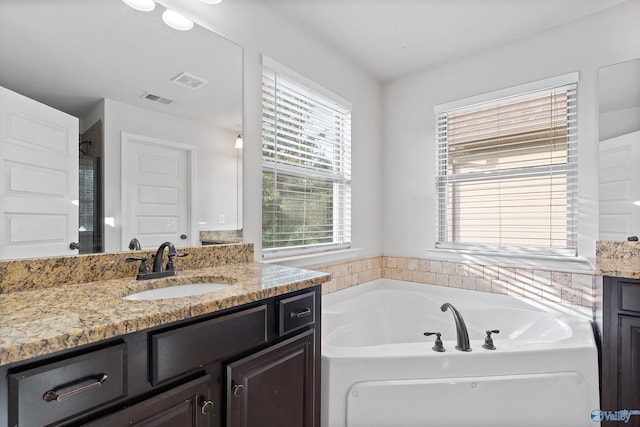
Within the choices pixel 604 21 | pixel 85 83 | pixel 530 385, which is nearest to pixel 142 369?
pixel 85 83

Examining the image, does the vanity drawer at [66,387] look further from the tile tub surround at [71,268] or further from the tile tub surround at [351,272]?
the tile tub surround at [351,272]

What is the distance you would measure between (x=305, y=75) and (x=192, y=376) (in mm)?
2117

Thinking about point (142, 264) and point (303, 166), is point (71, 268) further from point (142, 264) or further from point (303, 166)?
point (303, 166)

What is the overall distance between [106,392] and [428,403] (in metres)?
1.40

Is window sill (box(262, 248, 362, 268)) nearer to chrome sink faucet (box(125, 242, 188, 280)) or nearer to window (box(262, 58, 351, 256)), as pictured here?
window (box(262, 58, 351, 256))

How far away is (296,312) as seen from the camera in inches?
53.4

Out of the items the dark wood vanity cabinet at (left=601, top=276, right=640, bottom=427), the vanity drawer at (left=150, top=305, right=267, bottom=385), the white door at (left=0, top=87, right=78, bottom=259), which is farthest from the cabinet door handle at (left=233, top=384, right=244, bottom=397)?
the dark wood vanity cabinet at (left=601, top=276, right=640, bottom=427)

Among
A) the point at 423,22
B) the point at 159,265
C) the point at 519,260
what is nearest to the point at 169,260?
the point at 159,265

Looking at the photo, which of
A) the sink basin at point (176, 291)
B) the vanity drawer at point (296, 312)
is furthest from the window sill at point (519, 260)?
the sink basin at point (176, 291)

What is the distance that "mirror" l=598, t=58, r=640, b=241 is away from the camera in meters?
2.05

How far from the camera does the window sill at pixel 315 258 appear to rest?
218 centimetres

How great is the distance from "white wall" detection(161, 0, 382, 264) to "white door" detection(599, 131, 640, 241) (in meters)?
1.71

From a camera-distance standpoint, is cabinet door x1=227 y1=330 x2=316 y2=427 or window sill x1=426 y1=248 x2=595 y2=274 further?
window sill x1=426 y1=248 x2=595 y2=274

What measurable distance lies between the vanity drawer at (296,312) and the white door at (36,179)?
2.87 feet
